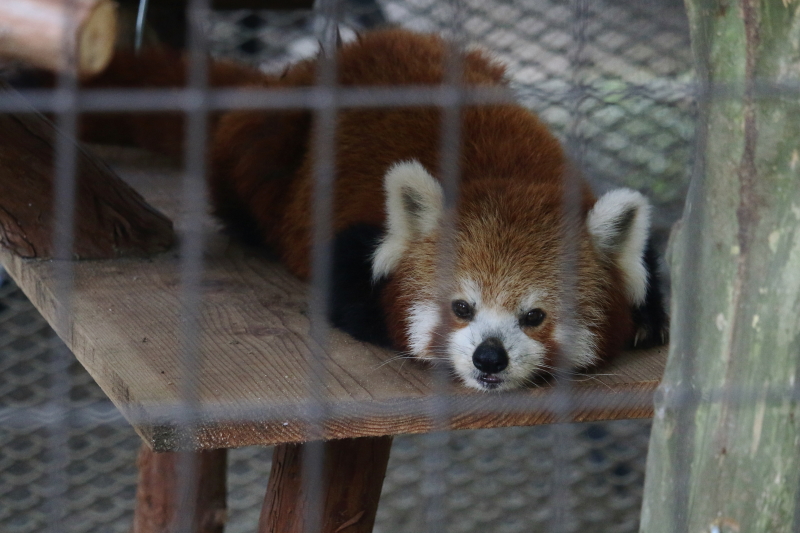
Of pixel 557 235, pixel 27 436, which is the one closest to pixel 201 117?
pixel 557 235

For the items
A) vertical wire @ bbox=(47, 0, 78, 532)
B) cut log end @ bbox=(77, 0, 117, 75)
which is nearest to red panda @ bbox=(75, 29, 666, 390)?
vertical wire @ bbox=(47, 0, 78, 532)

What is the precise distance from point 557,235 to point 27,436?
2.60 metres

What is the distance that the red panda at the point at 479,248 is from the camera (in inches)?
68.0

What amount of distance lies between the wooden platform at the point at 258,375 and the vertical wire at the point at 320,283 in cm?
1

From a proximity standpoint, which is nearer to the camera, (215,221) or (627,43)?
(215,221)

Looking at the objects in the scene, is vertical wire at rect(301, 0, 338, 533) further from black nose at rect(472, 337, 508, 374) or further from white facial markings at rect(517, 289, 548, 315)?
white facial markings at rect(517, 289, 548, 315)

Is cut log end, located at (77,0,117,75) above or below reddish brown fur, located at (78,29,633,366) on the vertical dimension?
above

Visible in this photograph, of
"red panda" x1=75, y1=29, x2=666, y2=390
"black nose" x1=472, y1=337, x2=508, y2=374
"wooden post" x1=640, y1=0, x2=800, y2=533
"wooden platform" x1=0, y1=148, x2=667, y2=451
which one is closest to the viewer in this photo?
"wooden post" x1=640, y1=0, x2=800, y2=533

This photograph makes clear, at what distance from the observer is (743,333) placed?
118cm

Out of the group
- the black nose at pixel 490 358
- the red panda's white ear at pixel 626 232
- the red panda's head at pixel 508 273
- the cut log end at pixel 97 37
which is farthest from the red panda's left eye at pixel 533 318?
the cut log end at pixel 97 37

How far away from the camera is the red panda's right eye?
1740 millimetres

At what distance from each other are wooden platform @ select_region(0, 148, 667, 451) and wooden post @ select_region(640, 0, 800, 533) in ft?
1.12

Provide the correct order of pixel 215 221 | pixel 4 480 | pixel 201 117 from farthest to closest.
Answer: pixel 4 480, pixel 215 221, pixel 201 117

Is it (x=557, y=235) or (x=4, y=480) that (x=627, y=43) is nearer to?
(x=557, y=235)
